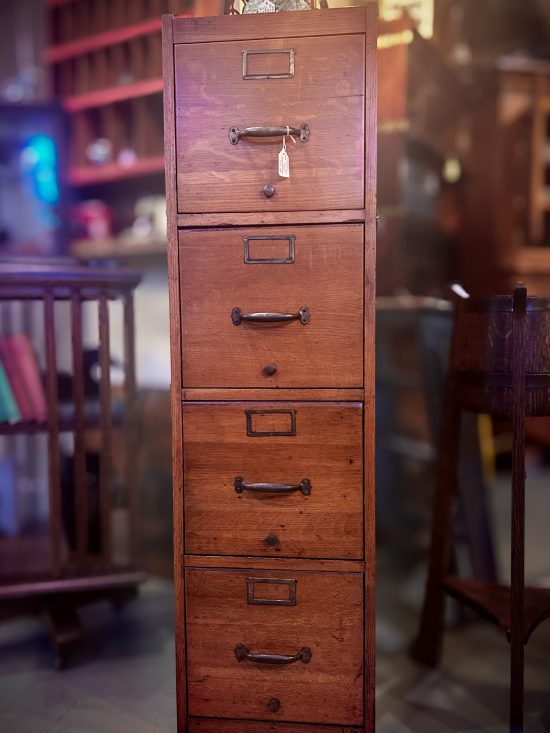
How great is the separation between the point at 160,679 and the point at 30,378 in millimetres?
877

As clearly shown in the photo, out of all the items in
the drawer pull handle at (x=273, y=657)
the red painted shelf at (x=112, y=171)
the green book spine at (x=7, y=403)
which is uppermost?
the red painted shelf at (x=112, y=171)

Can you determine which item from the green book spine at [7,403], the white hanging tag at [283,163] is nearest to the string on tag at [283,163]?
the white hanging tag at [283,163]

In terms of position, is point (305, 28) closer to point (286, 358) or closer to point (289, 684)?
point (286, 358)

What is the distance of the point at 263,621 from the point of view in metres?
1.30

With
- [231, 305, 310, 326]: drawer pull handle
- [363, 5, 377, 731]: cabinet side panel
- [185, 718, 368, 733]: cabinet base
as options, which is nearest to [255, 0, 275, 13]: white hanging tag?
[363, 5, 377, 731]: cabinet side panel

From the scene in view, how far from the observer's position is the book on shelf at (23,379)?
1808 millimetres

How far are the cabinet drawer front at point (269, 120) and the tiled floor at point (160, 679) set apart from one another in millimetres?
1137

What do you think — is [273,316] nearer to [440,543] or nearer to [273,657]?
[273,657]

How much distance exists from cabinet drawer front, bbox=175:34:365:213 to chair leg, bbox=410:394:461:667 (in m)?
0.71

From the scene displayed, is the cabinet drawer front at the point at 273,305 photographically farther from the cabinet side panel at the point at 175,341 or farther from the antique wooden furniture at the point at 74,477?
the antique wooden furniture at the point at 74,477

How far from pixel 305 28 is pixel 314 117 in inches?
6.2

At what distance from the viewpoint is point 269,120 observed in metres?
1.23

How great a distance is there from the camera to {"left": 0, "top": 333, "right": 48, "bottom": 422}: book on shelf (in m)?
1.81

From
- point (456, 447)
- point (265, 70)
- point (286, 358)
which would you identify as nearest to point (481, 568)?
point (456, 447)
